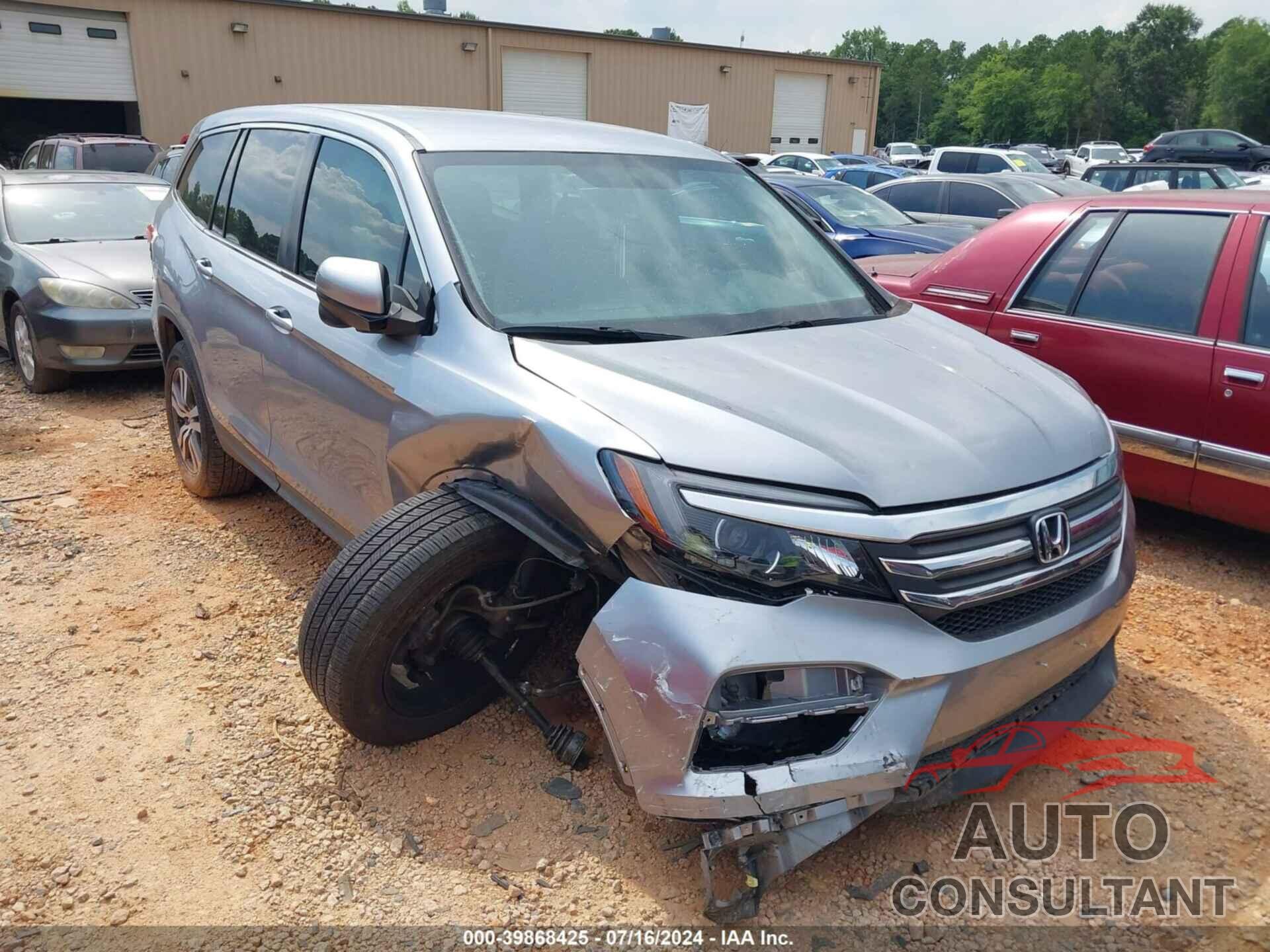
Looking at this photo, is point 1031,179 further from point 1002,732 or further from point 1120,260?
point 1002,732

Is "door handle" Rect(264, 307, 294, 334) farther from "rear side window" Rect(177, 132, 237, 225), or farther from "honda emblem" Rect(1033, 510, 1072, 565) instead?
"honda emblem" Rect(1033, 510, 1072, 565)

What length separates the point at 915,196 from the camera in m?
12.0

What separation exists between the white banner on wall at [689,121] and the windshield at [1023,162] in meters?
13.6

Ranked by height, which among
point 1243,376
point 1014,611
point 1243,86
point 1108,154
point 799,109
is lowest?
point 1014,611

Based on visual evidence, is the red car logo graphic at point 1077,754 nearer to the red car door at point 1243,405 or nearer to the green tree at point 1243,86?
the red car door at point 1243,405

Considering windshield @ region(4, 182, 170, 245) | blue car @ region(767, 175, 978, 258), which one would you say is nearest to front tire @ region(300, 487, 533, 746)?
windshield @ region(4, 182, 170, 245)

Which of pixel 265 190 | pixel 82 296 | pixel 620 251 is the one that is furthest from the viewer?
pixel 82 296

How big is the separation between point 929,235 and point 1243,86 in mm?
65609

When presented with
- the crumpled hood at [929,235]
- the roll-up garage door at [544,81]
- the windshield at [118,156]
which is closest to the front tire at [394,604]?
the crumpled hood at [929,235]

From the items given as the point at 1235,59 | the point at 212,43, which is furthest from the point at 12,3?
the point at 1235,59

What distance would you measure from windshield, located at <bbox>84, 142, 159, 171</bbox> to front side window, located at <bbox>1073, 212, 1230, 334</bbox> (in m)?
13.3

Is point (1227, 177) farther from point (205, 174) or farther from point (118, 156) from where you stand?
point (118, 156)

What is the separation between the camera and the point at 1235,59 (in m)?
63.7

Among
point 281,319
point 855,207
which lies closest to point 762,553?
point 281,319
